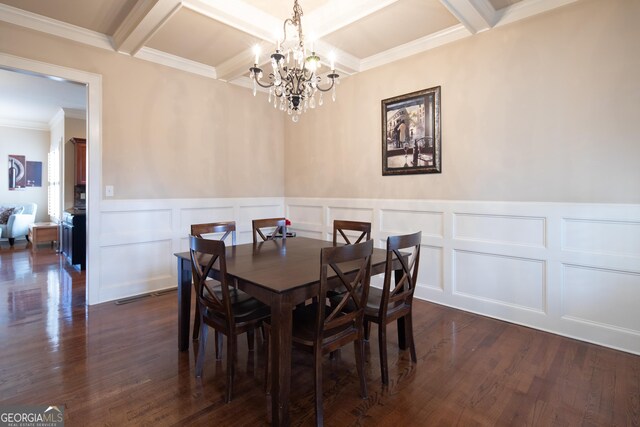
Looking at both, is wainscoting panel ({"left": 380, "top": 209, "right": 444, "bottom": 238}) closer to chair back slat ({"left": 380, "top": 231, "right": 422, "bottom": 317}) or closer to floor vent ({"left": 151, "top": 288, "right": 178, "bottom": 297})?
chair back slat ({"left": 380, "top": 231, "right": 422, "bottom": 317})

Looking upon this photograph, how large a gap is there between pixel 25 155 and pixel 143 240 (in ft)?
20.0

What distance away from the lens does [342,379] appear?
2086 mm

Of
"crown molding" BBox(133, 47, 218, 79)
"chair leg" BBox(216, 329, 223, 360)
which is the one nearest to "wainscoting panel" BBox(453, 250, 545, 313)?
"chair leg" BBox(216, 329, 223, 360)

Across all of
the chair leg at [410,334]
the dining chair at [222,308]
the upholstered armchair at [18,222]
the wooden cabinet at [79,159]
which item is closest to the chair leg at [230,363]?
the dining chair at [222,308]

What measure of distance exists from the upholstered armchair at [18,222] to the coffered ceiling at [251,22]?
17.7 ft

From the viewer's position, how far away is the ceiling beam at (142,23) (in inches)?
103

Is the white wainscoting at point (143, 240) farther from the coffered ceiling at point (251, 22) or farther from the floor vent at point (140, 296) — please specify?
the coffered ceiling at point (251, 22)

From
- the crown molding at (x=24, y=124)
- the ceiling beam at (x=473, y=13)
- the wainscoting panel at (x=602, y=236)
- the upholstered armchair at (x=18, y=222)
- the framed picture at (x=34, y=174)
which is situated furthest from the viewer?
the framed picture at (x=34, y=174)

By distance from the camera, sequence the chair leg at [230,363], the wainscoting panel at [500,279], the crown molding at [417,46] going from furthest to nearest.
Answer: the crown molding at [417,46] < the wainscoting panel at [500,279] < the chair leg at [230,363]

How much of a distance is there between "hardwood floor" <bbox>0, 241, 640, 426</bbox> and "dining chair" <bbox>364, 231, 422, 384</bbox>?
0.68ft

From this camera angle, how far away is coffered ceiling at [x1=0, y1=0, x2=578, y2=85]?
2727mm

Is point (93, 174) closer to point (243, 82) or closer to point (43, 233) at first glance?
point (243, 82)

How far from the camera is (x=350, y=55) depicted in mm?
3756

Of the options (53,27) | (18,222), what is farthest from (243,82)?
(18,222)
